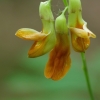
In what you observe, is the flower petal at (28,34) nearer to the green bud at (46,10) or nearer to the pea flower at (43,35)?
the pea flower at (43,35)

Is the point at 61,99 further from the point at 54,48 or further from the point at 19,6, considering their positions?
the point at 19,6

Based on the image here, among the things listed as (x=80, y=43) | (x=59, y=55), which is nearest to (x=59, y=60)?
(x=59, y=55)

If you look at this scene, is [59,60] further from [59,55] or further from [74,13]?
[74,13]

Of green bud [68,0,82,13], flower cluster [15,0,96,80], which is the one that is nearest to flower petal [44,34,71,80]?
flower cluster [15,0,96,80]

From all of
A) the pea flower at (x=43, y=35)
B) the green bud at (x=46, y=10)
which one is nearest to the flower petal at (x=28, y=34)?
the pea flower at (x=43, y=35)

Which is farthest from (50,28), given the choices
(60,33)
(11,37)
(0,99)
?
(11,37)

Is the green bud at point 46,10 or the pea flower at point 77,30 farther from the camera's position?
the green bud at point 46,10
